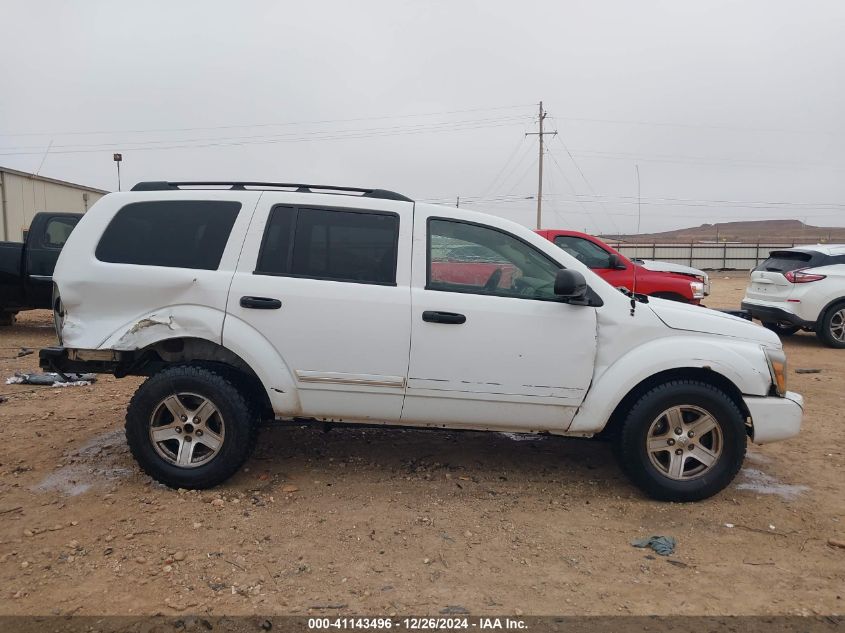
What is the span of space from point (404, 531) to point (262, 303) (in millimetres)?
1614

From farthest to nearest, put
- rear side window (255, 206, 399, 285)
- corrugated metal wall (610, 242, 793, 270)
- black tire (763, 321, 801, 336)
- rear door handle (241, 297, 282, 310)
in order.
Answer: corrugated metal wall (610, 242, 793, 270) < black tire (763, 321, 801, 336) < rear side window (255, 206, 399, 285) < rear door handle (241, 297, 282, 310)

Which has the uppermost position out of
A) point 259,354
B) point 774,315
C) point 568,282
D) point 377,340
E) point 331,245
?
point 331,245

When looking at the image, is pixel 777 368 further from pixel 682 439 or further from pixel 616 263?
pixel 616 263

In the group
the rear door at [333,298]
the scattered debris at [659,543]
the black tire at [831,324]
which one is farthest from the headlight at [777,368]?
the black tire at [831,324]

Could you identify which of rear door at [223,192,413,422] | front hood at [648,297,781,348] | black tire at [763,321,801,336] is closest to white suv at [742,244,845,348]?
black tire at [763,321,801,336]

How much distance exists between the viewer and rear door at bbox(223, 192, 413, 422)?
148 inches

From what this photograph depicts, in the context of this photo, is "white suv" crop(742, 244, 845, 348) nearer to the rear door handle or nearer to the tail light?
the tail light

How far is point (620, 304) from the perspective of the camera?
3920mm

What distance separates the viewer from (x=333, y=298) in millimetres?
3779

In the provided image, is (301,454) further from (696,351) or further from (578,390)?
(696,351)

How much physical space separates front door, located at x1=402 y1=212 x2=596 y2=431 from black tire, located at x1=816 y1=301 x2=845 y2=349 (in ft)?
25.6

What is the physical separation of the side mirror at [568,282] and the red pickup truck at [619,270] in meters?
4.80

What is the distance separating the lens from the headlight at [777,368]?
156 inches

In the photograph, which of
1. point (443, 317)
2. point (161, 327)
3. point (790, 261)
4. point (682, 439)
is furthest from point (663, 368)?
point (790, 261)
